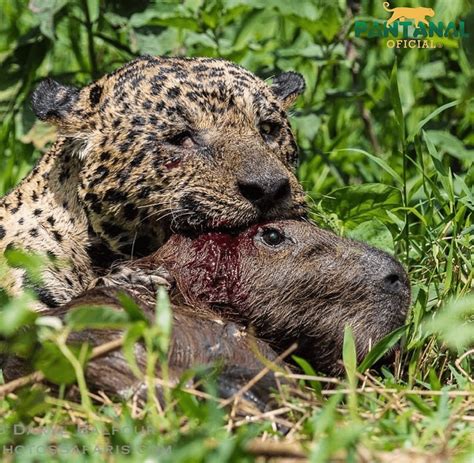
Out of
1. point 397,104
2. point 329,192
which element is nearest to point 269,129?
point 397,104

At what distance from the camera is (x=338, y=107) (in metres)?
7.66

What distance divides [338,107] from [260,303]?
3188 millimetres

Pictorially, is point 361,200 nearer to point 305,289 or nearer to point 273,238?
point 273,238

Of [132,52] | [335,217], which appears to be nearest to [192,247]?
[335,217]

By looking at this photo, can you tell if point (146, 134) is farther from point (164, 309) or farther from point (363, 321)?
point (164, 309)

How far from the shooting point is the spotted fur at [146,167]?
205 inches

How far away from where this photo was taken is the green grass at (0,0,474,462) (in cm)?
332

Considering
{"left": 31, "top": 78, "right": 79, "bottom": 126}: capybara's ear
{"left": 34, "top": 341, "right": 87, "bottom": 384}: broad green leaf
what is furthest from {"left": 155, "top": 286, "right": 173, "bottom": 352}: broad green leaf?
{"left": 31, "top": 78, "right": 79, "bottom": 126}: capybara's ear

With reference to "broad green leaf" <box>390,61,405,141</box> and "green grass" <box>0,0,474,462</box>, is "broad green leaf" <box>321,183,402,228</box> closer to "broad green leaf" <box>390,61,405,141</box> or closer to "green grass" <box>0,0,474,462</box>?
"green grass" <box>0,0,474,462</box>

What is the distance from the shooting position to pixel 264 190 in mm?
5055

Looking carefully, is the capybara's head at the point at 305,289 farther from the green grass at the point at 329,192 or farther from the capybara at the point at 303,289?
the green grass at the point at 329,192

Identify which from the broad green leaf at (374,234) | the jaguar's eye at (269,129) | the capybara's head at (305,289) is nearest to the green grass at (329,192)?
the broad green leaf at (374,234)

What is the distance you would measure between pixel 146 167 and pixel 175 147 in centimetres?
17

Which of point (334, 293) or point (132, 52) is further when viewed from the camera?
point (132, 52)
